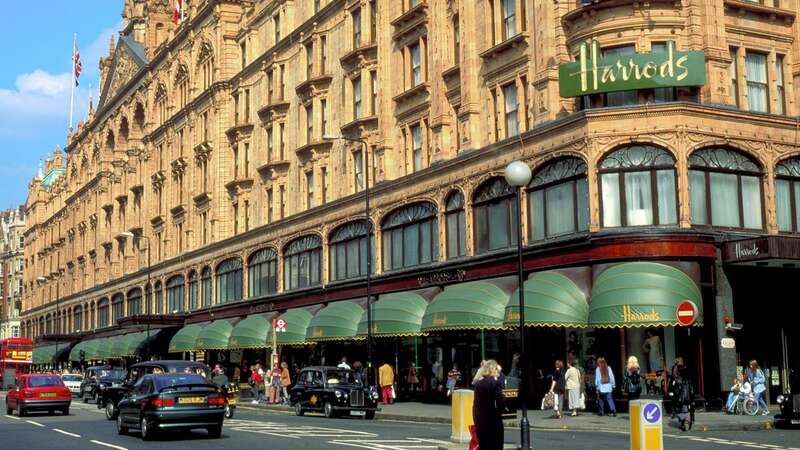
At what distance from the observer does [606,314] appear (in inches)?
1313

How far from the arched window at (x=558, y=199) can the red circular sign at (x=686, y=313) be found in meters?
5.12

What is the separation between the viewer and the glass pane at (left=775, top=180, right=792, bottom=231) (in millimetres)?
36906

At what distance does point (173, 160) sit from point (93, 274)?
3027 centimetres

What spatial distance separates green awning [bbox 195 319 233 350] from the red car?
21.9 meters

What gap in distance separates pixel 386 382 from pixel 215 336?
21.5 metres

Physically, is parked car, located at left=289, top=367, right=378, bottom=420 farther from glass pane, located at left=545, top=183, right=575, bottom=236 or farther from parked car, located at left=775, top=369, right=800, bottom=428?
parked car, located at left=775, top=369, right=800, bottom=428

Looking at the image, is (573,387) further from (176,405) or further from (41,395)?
(41,395)

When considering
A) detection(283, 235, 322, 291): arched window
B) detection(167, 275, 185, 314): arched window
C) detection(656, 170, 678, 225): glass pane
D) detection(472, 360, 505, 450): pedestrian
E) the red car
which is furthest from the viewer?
detection(167, 275, 185, 314): arched window

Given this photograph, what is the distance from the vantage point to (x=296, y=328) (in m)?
53.7

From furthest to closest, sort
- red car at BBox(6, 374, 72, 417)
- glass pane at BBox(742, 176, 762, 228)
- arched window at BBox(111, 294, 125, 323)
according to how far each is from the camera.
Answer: arched window at BBox(111, 294, 125, 323), red car at BBox(6, 374, 72, 417), glass pane at BBox(742, 176, 762, 228)

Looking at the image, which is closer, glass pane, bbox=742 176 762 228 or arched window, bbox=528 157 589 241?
arched window, bbox=528 157 589 241

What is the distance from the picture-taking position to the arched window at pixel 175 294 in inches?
3044

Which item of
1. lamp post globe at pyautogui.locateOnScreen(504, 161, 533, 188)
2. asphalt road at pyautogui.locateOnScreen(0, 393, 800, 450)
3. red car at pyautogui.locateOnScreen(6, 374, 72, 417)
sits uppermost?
lamp post globe at pyautogui.locateOnScreen(504, 161, 533, 188)

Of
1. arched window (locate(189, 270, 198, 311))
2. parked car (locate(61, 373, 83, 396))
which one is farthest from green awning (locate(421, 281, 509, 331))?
arched window (locate(189, 270, 198, 311))
